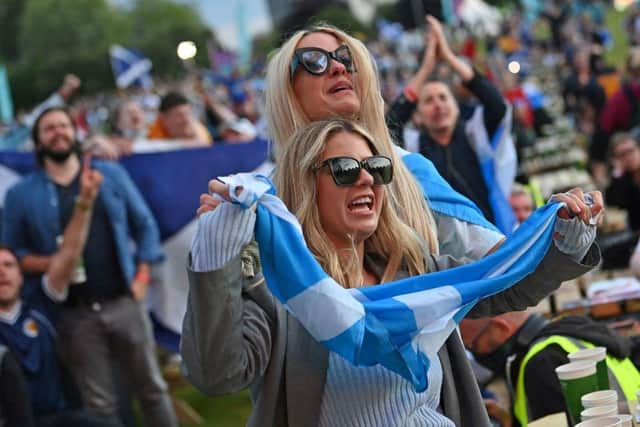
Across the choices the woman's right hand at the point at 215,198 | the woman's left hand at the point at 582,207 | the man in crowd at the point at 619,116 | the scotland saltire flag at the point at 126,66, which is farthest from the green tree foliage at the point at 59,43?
the woman's right hand at the point at 215,198

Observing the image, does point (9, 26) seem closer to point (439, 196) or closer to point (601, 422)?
point (439, 196)

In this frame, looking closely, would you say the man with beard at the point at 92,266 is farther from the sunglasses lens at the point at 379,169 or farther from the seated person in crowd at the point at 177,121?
the sunglasses lens at the point at 379,169

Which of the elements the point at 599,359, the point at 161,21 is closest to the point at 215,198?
the point at 599,359

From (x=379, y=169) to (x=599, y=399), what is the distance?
1027 millimetres

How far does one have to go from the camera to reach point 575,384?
3574mm

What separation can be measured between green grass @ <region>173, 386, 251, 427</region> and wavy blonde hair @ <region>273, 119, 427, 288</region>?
4.49 m

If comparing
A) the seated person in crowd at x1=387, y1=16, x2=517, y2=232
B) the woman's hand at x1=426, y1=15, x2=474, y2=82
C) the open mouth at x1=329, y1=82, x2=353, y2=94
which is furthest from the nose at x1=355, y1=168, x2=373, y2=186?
the seated person in crowd at x1=387, y1=16, x2=517, y2=232

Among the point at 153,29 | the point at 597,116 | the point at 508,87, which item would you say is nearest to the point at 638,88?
the point at 597,116

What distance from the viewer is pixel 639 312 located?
545 cm

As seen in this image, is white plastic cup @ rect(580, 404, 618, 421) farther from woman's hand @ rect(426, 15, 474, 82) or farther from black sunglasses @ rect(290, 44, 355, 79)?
woman's hand @ rect(426, 15, 474, 82)

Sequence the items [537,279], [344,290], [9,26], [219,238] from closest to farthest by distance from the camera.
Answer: [219,238] → [344,290] → [537,279] → [9,26]

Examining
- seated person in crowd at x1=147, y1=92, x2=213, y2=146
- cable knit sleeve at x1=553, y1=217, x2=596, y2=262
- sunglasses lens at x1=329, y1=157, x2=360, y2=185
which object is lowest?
cable knit sleeve at x1=553, y1=217, x2=596, y2=262

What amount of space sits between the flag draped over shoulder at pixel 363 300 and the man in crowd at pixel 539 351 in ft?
4.19

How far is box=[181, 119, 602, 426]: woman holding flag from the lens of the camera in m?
2.54
